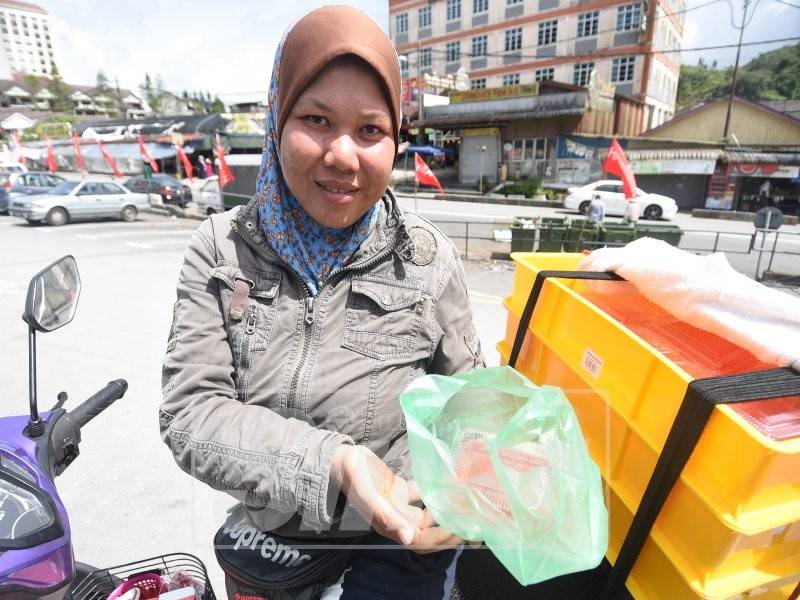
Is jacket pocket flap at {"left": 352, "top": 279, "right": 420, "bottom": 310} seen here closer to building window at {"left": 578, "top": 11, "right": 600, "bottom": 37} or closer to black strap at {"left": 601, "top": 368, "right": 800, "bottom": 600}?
black strap at {"left": 601, "top": 368, "right": 800, "bottom": 600}

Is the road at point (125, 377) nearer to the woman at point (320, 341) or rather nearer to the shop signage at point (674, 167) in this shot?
the woman at point (320, 341)

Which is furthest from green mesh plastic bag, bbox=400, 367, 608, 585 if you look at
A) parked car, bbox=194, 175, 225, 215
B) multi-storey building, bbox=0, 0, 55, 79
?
multi-storey building, bbox=0, 0, 55, 79

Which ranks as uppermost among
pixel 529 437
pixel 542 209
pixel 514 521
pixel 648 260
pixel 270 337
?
pixel 648 260

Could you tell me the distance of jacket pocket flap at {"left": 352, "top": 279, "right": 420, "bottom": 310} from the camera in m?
1.19

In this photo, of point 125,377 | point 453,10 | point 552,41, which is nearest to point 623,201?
point 125,377

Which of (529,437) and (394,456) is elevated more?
(529,437)

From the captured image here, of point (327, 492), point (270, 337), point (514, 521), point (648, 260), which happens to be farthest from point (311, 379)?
point (648, 260)

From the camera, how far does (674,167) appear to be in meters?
22.7

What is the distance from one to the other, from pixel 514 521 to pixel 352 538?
0.53 m

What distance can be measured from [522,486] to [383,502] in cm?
29

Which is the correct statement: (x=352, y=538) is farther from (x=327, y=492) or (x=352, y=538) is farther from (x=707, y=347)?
(x=707, y=347)

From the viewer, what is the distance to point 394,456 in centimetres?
124

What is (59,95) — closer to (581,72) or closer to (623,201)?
(581,72)

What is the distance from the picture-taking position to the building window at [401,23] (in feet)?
143
